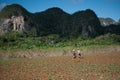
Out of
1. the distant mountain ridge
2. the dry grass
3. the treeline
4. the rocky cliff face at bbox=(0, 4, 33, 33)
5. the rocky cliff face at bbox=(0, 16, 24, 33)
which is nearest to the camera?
the dry grass

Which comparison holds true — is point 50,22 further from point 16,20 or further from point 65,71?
point 65,71

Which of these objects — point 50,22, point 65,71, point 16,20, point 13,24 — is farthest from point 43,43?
point 50,22

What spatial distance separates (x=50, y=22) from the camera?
131500 millimetres

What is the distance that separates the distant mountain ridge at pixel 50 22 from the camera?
10744cm

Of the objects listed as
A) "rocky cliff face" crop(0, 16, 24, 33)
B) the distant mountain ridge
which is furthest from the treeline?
"rocky cliff face" crop(0, 16, 24, 33)

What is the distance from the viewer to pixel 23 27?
107m

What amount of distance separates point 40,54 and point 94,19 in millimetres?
79441

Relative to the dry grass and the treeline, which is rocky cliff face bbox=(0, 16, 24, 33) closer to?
the treeline

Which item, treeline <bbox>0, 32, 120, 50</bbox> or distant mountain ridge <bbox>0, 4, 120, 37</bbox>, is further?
distant mountain ridge <bbox>0, 4, 120, 37</bbox>

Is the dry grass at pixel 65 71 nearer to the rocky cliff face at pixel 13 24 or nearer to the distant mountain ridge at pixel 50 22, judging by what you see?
the distant mountain ridge at pixel 50 22

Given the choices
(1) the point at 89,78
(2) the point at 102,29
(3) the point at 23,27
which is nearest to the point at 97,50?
(1) the point at 89,78

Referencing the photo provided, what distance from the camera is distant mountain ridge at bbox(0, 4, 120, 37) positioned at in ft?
352

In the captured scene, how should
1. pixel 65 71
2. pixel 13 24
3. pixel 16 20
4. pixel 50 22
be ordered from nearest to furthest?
pixel 65 71
pixel 16 20
pixel 13 24
pixel 50 22

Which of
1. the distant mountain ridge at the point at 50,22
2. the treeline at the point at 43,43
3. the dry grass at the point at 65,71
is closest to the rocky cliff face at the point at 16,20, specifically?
the distant mountain ridge at the point at 50,22
